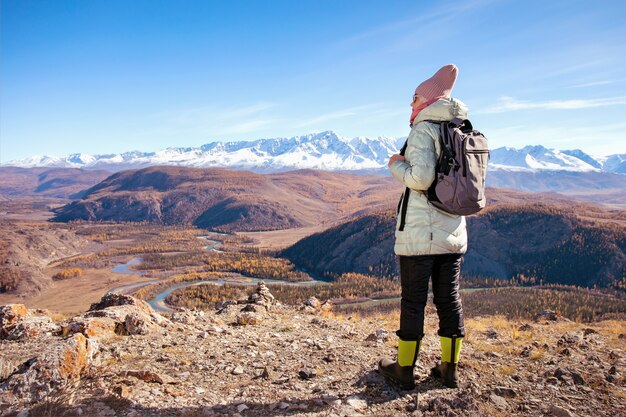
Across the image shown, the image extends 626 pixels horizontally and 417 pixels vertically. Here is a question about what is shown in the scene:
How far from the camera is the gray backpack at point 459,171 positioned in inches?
205

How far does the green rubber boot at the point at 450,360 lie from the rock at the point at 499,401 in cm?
51

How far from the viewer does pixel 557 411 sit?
544cm

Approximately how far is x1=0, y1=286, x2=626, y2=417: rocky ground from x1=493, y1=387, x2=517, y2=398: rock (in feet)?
0.07

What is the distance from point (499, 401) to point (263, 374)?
3471 mm

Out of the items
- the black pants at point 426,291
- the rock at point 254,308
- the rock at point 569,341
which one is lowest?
the rock at point 254,308

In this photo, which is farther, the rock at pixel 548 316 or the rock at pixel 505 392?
the rock at pixel 548 316

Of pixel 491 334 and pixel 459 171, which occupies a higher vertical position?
pixel 459 171

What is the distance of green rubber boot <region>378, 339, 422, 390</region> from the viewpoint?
585 cm

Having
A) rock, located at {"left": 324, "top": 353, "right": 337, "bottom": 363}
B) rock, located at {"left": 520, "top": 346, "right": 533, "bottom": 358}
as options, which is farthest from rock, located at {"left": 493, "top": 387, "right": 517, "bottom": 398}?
rock, located at {"left": 324, "top": 353, "right": 337, "bottom": 363}

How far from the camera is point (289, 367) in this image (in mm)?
7125

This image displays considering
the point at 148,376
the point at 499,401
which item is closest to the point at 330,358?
the point at 499,401

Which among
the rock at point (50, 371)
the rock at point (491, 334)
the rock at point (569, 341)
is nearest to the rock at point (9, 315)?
the rock at point (50, 371)

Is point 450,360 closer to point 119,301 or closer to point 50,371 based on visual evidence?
point 50,371

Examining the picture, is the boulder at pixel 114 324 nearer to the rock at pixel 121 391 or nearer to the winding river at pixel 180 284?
the rock at pixel 121 391
